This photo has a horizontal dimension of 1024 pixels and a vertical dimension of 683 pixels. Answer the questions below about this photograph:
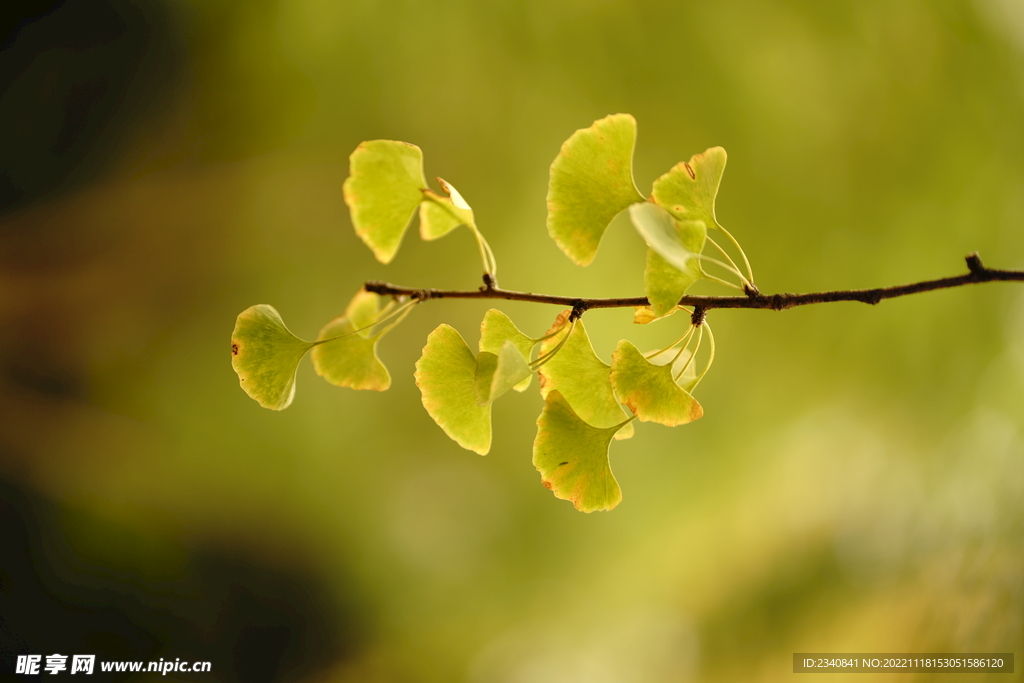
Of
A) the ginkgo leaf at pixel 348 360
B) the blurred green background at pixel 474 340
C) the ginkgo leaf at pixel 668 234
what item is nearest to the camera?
the ginkgo leaf at pixel 668 234

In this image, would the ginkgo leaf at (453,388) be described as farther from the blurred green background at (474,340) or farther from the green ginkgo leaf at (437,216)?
the blurred green background at (474,340)

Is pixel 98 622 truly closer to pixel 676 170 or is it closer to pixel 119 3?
pixel 119 3

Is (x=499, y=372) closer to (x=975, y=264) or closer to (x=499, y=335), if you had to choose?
(x=499, y=335)

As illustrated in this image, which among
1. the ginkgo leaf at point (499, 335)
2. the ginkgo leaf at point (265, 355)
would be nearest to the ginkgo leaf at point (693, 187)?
the ginkgo leaf at point (499, 335)

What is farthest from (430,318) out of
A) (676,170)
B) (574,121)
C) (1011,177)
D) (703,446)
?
(1011,177)

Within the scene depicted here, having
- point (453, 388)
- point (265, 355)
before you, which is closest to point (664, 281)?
point (453, 388)
